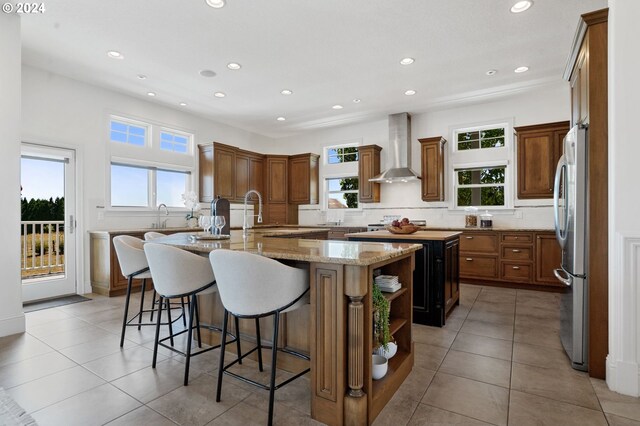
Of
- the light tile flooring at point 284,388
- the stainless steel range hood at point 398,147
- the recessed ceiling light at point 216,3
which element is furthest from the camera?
the stainless steel range hood at point 398,147

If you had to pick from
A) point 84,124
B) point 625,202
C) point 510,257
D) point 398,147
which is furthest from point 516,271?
point 84,124

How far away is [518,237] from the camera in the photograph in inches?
192

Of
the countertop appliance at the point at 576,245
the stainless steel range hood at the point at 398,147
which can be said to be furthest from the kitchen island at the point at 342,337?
the stainless steel range hood at the point at 398,147

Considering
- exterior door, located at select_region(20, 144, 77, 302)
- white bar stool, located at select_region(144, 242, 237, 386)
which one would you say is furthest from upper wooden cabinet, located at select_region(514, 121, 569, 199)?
exterior door, located at select_region(20, 144, 77, 302)

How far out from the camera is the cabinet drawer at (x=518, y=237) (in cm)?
482

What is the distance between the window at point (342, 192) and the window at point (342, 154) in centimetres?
41

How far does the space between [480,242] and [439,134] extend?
2.23 metres

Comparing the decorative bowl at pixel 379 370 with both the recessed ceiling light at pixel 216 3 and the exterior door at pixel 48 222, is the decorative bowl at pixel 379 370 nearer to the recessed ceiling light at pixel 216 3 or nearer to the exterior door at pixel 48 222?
the recessed ceiling light at pixel 216 3

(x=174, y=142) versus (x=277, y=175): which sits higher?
(x=174, y=142)

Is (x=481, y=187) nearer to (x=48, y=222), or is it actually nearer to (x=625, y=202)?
(x=625, y=202)

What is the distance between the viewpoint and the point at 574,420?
5.86ft

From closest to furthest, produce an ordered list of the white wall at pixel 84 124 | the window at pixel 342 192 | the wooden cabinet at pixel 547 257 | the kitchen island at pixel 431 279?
1. the kitchen island at pixel 431 279
2. the white wall at pixel 84 124
3. the wooden cabinet at pixel 547 257
4. the window at pixel 342 192

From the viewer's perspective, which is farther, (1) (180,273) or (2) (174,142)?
(2) (174,142)

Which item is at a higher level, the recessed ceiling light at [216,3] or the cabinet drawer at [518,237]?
the recessed ceiling light at [216,3]
